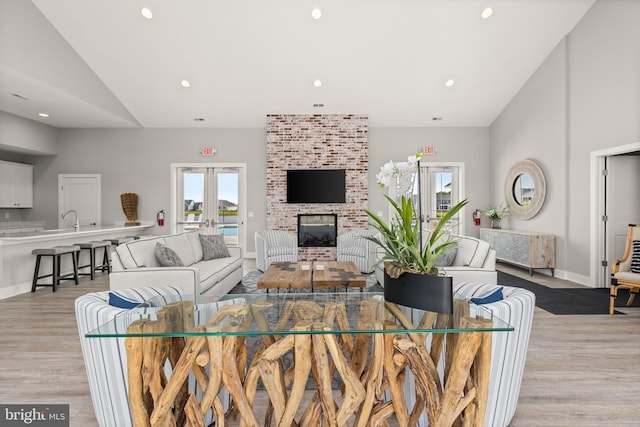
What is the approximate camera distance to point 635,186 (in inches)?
200

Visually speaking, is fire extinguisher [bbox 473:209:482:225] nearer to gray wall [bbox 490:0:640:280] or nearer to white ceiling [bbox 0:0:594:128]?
gray wall [bbox 490:0:640:280]

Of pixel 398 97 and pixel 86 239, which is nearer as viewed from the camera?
pixel 86 239

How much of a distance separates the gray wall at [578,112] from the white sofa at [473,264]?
2.93 metres

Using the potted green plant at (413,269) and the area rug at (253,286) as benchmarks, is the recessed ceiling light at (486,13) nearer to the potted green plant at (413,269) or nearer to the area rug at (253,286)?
the area rug at (253,286)

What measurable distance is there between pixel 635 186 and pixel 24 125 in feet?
36.3

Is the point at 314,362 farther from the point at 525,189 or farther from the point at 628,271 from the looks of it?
the point at 525,189

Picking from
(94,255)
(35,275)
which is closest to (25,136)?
(94,255)

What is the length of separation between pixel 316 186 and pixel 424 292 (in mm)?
6179

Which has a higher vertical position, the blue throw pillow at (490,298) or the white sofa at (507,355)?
the blue throw pillow at (490,298)

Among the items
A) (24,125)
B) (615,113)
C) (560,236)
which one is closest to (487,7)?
(615,113)

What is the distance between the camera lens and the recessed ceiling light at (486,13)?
17.3 feet

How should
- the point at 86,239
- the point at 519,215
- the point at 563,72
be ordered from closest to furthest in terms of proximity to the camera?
the point at 563,72 < the point at 86,239 < the point at 519,215

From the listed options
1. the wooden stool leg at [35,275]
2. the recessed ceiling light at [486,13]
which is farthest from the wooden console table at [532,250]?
the wooden stool leg at [35,275]

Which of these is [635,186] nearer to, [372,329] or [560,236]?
[560,236]
